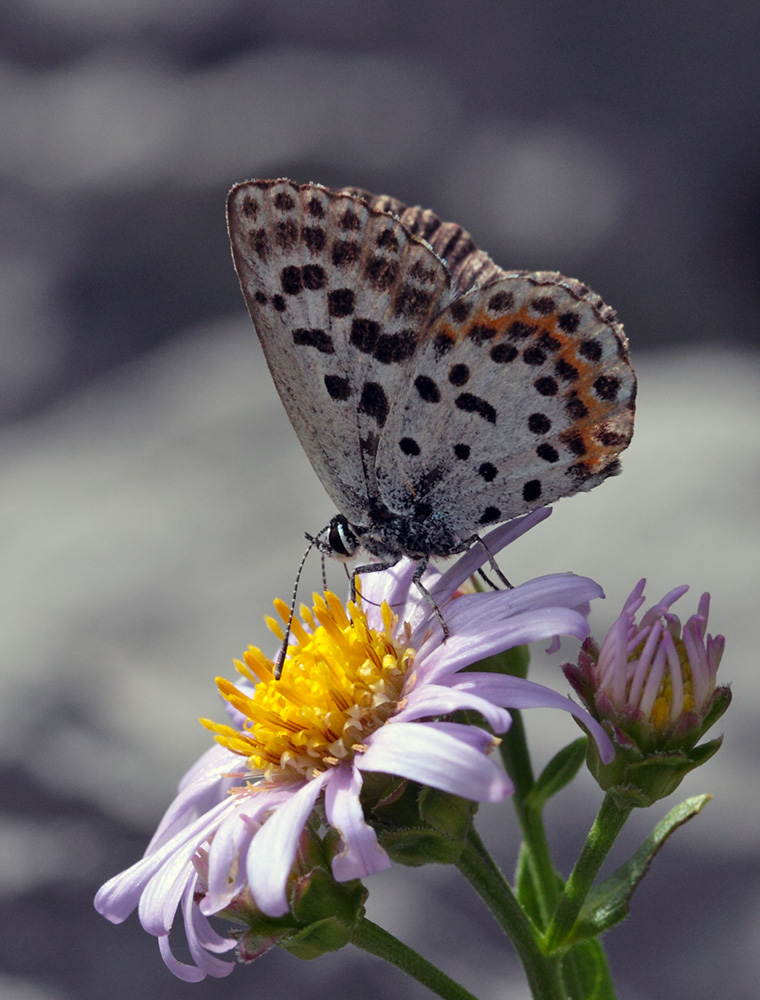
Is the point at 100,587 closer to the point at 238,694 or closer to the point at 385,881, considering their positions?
the point at 385,881

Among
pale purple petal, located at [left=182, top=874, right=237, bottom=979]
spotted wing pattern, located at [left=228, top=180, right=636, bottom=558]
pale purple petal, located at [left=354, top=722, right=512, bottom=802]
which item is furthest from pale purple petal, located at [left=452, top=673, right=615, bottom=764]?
pale purple petal, located at [left=182, top=874, right=237, bottom=979]

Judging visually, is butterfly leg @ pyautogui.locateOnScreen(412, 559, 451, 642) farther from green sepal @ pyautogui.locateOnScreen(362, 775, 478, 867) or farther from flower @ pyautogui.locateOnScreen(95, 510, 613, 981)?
green sepal @ pyautogui.locateOnScreen(362, 775, 478, 867)

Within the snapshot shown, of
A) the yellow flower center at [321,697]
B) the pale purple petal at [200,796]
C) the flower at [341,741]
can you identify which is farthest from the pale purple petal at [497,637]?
the pale purple petal at [200,796]

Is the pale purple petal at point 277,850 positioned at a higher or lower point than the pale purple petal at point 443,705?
lower

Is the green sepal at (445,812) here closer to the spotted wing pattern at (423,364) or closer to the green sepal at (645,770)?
the green sepal at (645,770)

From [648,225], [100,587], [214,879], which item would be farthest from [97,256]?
[214,879]

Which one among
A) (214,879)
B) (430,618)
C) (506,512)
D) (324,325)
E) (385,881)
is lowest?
(385,881)

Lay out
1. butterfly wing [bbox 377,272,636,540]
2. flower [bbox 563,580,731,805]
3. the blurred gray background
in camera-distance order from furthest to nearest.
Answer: the blurred gray background < butterfly wing [bbox 377,272,636,540] < flower [bbox 563,580,731,805]
